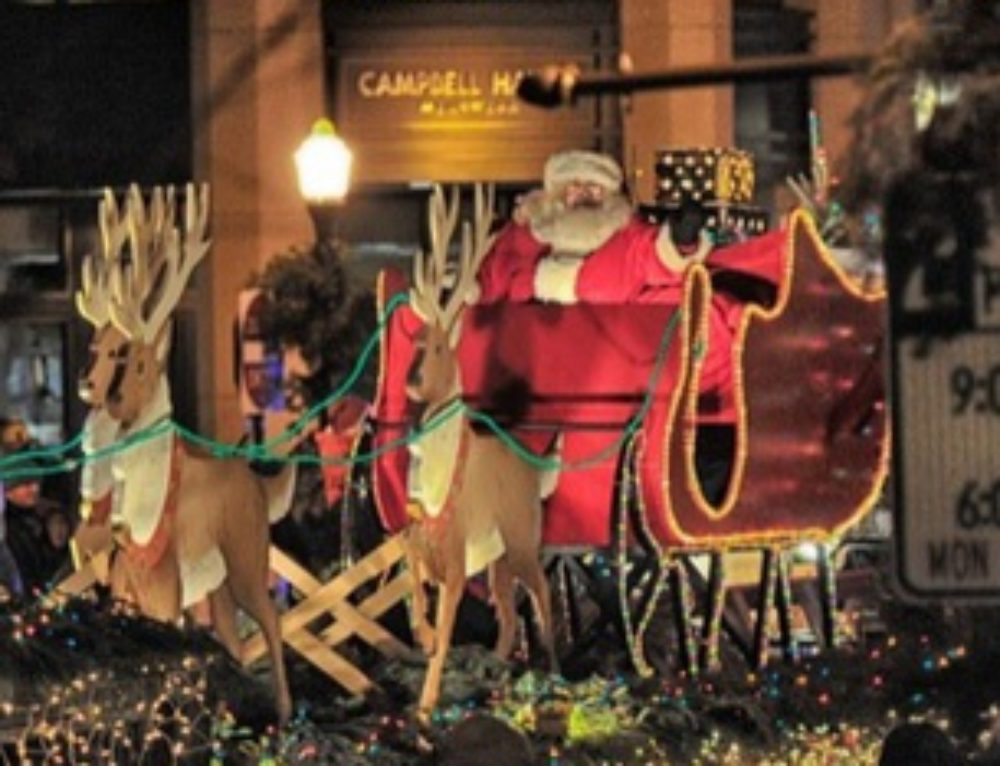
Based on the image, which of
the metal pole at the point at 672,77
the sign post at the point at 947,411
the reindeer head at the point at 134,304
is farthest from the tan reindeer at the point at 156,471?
the sign post at the point at 947,411

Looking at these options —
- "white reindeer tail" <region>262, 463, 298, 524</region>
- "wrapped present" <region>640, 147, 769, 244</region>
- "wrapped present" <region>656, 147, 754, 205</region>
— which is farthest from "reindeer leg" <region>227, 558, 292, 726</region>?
"wrapped present" <region>656, 147, 754, 205</region>

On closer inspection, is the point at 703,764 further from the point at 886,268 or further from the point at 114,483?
the point at 886,268

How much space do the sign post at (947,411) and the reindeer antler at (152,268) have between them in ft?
29.2

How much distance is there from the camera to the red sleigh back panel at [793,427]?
46.3 feet

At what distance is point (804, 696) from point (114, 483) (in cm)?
286

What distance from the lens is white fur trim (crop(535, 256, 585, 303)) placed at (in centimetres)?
1496

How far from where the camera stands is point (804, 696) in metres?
13.4

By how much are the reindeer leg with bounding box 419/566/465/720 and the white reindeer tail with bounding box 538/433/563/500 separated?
698 mm

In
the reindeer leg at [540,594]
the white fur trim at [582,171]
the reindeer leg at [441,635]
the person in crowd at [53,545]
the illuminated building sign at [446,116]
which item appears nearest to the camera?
the reindeer leg at [441,635]

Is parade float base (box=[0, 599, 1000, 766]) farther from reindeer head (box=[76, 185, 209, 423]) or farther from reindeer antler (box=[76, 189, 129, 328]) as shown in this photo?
reindeer antler (box=[76, 189, 129, 328])

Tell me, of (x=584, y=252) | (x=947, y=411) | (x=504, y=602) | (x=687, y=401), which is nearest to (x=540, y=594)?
(x=504, y=602)

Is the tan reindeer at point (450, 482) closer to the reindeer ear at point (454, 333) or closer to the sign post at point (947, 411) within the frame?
the reindeer ear at point (454, 333)

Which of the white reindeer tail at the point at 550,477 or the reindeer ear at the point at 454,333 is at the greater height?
the reindeer ear at the point at 454,333

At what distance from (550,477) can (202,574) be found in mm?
1809
